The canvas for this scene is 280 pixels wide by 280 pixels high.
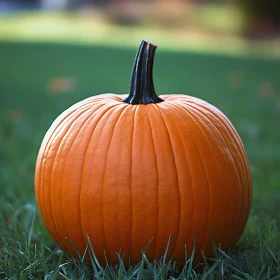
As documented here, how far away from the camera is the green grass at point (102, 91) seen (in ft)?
6.27

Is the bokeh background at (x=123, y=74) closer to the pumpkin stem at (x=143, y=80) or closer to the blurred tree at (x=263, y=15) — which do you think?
the blurred tree at (x=263, y=15)

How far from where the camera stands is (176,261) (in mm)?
1954

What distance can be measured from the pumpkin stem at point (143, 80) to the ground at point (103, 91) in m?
0.71

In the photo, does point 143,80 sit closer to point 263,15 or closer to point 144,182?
point 144,182

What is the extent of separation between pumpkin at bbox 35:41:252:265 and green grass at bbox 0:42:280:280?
0.33ft

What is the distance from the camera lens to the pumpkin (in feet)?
6.15

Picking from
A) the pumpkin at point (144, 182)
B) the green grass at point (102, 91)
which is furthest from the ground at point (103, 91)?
the pumpkin at point (144, 182)

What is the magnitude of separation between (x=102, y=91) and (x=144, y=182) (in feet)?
14.6

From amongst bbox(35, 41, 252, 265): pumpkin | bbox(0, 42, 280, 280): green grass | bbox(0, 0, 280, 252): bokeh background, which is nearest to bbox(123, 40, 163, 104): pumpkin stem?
bbox(35, 41, 252, 265): pumpkin

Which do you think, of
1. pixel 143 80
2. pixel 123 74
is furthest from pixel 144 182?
pixel 123 74

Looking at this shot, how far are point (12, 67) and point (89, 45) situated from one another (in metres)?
3.76

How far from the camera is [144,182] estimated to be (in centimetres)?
186

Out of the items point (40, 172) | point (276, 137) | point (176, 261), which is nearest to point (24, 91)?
point (276, 137)

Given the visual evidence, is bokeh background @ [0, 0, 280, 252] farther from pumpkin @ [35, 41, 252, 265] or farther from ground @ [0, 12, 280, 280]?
pumpkin @ [35, 41, 252, 265]
